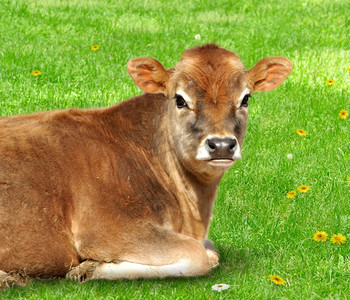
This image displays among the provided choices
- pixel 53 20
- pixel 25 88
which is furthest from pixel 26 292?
pixel 53 20

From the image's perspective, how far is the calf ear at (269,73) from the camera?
20.7 feet

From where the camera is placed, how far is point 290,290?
5.38 metres

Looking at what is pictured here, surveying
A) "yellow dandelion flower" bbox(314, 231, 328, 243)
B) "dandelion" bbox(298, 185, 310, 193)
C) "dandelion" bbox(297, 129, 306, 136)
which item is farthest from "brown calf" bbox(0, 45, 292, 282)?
"dandelion" bbox(297, 129, 306, 136)

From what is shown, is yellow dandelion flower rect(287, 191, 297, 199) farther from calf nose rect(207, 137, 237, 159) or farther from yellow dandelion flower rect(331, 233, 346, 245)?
calf nose rect(207, 137, 237, 159)

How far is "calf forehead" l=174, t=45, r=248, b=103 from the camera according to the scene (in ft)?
18.7

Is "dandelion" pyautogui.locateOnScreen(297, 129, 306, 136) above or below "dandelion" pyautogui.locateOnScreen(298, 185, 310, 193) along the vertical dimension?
above

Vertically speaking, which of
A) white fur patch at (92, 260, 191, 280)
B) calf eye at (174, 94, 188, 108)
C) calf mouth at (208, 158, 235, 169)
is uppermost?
calf eye at (174, 94, 188, 108)

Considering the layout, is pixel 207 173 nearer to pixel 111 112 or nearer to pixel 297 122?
pixel 111 112

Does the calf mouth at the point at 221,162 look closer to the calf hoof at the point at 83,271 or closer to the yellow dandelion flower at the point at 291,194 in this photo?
the calf hoof at the point at 83,271

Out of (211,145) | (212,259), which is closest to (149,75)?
(211,145)

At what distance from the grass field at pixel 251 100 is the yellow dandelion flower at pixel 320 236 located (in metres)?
0.04

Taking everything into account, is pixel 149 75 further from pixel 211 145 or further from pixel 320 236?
pixel 320 236

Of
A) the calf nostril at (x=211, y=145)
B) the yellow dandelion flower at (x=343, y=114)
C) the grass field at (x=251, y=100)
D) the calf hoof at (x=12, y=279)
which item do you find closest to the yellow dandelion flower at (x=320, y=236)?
the grass field at (x=251, y=100)

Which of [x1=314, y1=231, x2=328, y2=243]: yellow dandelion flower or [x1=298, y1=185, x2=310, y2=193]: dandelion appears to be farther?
[x1=298, y1=185, x2=310, y2=193]: dandelion
